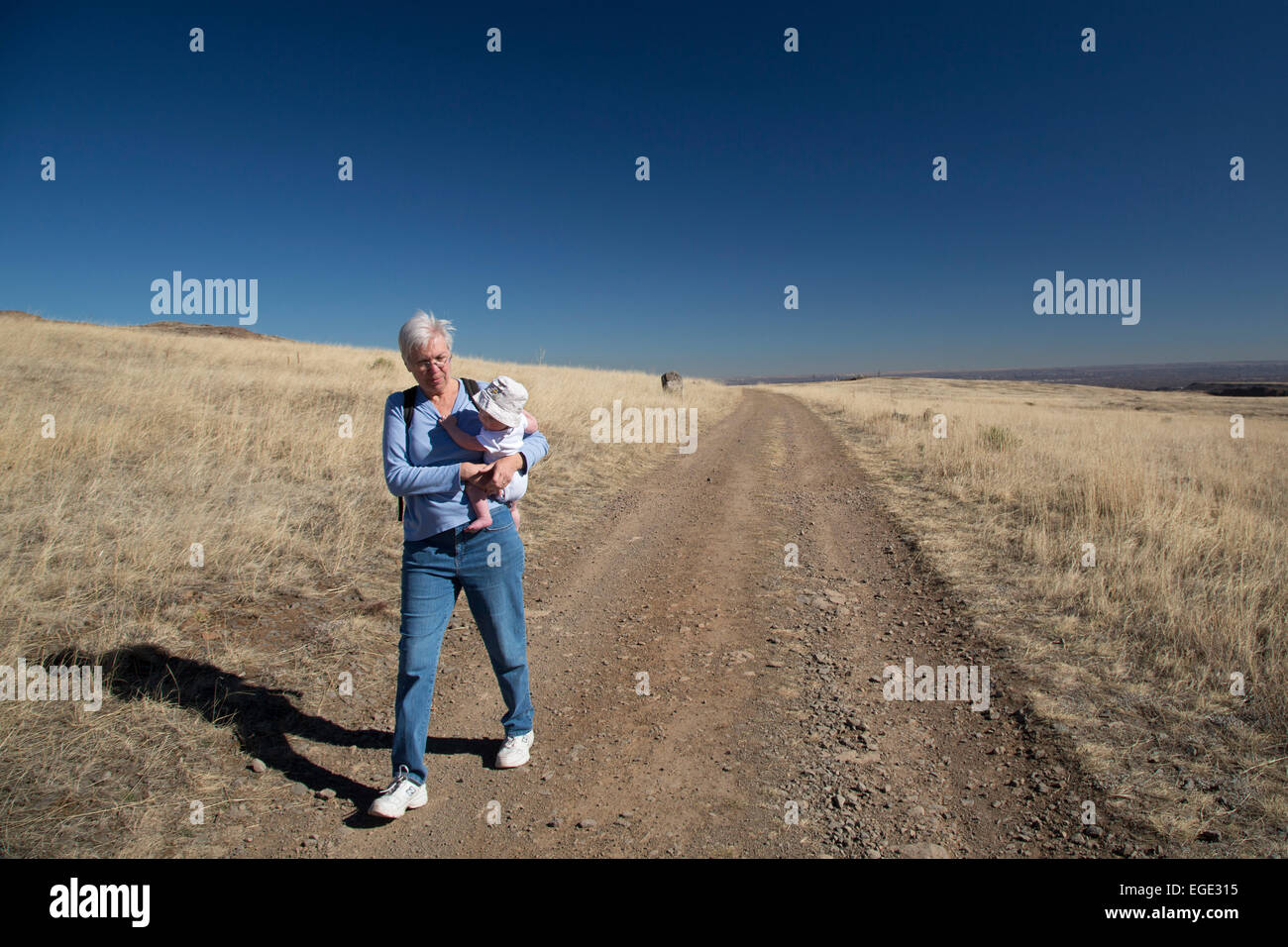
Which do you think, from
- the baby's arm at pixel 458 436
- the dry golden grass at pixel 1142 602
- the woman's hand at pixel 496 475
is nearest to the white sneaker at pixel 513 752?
the woman's hand at pixel 496 475

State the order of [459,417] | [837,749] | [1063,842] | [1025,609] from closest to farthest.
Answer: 1. [1063,842]
2. [459,417]
3. [837,749]
4. [1025,609]

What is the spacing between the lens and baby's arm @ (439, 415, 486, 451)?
2.79m

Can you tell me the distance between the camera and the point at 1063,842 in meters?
2.62

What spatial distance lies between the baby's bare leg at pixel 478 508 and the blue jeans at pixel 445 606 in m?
0.06

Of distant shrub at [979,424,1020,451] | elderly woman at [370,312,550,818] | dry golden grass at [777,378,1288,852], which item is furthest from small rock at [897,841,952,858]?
distant shrub at [979,424,1020,451]

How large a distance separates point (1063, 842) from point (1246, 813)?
2.92 feet

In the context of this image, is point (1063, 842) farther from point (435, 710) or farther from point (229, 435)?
point (229, 435)

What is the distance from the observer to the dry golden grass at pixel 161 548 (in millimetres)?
2770

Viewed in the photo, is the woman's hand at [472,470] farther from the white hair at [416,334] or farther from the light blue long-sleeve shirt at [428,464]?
the white hair at [416,334]

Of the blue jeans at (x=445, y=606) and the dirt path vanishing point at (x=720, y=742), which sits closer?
the dirt path vanishing point at (x=720, y=742)

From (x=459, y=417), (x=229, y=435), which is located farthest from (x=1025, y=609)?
(x=229, y=435)

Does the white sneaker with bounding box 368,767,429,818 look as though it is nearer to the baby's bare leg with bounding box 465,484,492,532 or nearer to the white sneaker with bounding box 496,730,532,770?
the white sneaker with bounding box 496,730,532,770

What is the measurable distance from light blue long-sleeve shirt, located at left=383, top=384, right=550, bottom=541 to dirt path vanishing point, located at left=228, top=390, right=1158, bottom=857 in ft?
4.62
